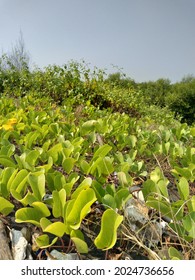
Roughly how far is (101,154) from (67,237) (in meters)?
0.45

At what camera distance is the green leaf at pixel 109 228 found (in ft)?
2.43

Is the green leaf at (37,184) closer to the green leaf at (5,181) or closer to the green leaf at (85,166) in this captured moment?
A: the green leaf at (5,181)

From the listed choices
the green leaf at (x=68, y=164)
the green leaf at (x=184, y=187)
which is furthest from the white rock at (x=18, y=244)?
the green leaf at (x=184, y=187)

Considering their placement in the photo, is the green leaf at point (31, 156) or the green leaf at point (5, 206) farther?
the green leaf at point (31, 156)

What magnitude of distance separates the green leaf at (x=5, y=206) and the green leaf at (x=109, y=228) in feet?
0.96

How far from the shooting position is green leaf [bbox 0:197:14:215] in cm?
87

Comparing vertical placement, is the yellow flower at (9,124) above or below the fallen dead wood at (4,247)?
above

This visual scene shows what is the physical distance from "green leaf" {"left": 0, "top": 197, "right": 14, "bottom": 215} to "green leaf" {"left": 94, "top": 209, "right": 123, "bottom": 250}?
293 millimetres

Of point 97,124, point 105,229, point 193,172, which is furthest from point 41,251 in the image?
point 97,124

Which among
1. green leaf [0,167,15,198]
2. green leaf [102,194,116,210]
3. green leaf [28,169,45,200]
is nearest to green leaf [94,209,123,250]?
green leaf [102,194,116,210]

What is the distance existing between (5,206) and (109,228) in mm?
334

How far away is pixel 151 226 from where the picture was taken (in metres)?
0.92
